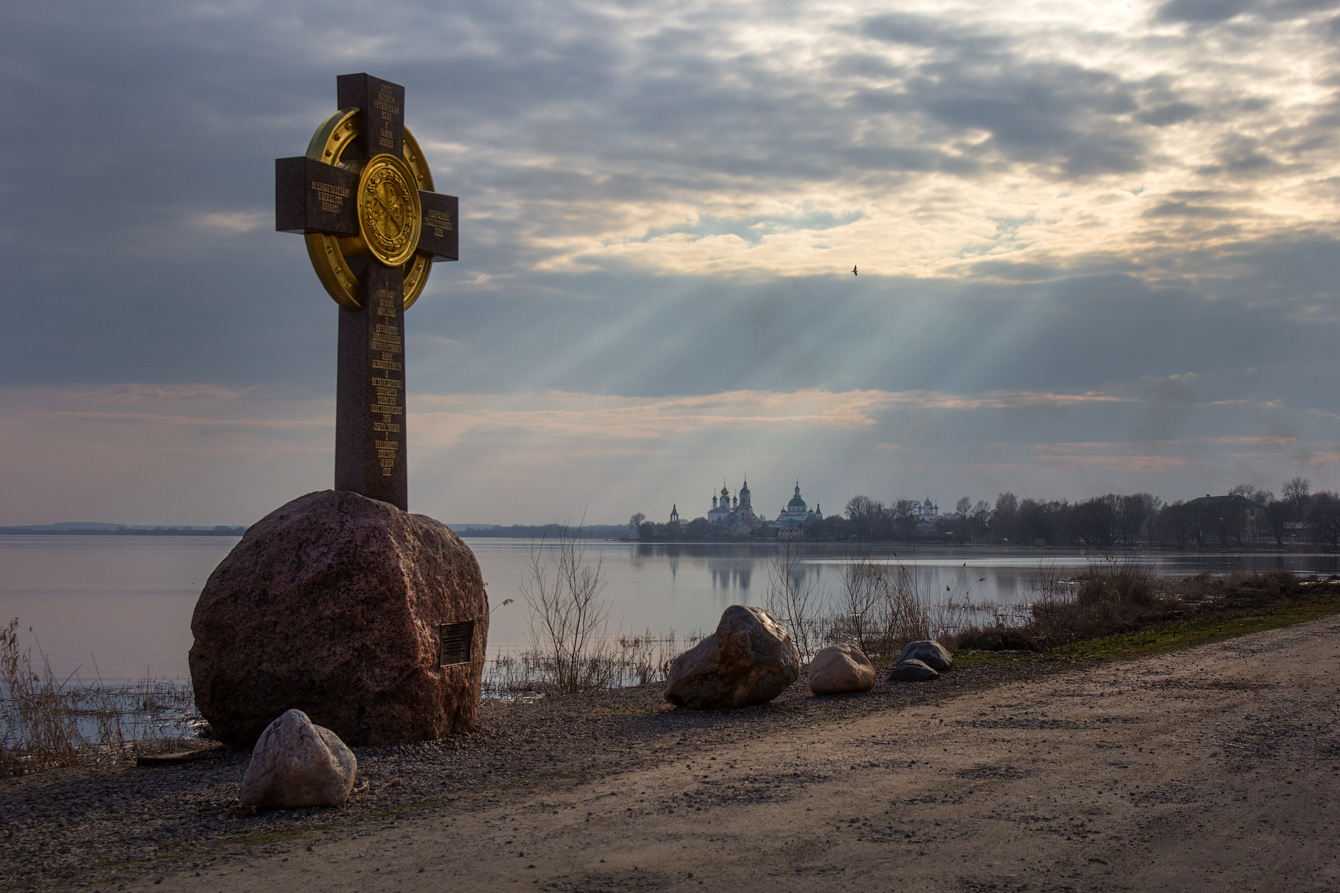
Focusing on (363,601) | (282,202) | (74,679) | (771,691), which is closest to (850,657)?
(771,691)

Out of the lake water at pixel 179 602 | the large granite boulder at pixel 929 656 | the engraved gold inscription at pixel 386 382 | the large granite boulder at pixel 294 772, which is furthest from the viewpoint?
the lake water at pixel 179 602

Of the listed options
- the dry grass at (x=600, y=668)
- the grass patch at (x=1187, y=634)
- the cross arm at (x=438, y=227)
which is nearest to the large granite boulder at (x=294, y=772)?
the cross arm at (x=438, y=227)

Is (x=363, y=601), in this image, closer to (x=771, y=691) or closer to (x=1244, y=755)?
(x=771, y=691)

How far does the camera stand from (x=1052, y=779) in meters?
6.48

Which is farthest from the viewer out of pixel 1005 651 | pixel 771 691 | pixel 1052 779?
pixel 1005 651

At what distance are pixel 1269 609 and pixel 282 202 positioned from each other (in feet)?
66.4

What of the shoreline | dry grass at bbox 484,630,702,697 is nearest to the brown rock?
the shoreline

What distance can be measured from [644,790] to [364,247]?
5.42 metres

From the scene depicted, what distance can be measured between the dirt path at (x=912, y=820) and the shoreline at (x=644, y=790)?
0.02 metres

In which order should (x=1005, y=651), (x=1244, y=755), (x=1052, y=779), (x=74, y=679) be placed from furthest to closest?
(x=74, y=679), (x=1005, y=651), (x=1244, y=755), (x=1052, y=779)

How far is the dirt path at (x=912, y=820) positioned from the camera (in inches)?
185

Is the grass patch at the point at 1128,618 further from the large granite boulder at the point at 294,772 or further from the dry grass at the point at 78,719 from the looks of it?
the dry grass at the point at 78,719

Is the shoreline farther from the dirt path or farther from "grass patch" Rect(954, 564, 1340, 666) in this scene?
"grass patch" Rect(954, 564, 1340, 666)

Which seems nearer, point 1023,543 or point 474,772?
point 474,772
